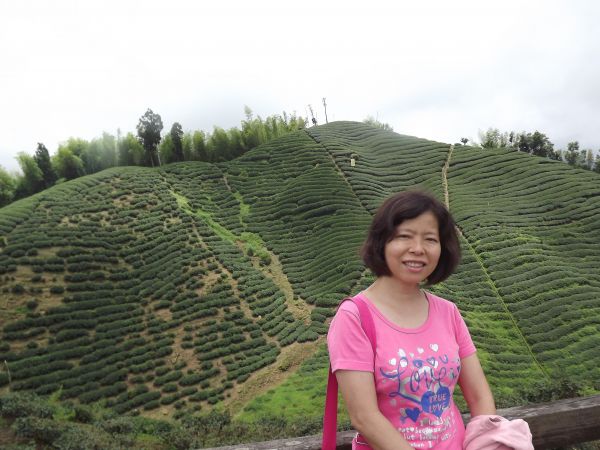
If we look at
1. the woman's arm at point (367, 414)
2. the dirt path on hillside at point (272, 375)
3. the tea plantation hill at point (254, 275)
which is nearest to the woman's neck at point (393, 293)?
the woman's arm at point (367, 414)

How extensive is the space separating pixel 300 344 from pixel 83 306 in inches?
496

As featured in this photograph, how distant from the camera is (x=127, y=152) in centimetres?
5262

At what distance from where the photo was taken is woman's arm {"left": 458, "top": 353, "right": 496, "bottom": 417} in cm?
280

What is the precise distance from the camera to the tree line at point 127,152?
159ft

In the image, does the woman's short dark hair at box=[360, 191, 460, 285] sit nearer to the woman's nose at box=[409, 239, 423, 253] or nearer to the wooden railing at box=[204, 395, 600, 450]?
the woman's nose at box=[409, 239, 423, 253]

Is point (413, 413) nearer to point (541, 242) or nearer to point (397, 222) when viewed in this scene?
point (397, 222)

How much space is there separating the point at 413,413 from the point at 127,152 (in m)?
55.8

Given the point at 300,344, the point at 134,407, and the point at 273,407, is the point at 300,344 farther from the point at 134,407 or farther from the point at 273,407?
the point at 134,407

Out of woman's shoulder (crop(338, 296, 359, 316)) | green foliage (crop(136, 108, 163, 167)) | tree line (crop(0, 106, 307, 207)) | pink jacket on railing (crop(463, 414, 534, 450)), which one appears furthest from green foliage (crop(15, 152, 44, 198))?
pink jacket on railing (crop(463, 414, 534, 450))

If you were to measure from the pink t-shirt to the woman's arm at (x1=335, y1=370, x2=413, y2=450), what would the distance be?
0.20 feet

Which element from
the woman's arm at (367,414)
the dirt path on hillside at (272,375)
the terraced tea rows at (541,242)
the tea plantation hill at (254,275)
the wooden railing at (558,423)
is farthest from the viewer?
the terraced tea rows at (541,242)

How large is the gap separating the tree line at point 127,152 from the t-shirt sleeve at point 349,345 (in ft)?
170

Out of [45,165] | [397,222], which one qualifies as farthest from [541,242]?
[45,165]

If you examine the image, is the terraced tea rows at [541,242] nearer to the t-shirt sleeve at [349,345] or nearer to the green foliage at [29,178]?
the t-shirt sleeve at [349,345]
